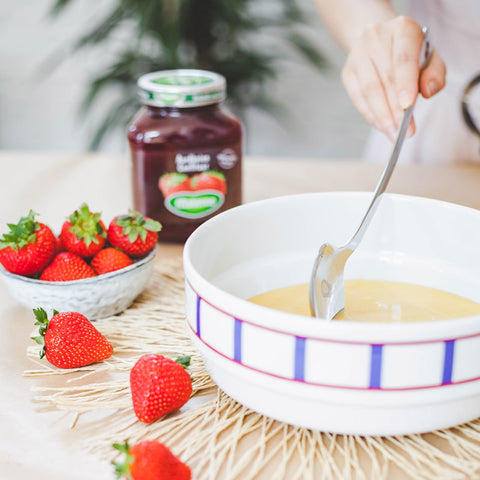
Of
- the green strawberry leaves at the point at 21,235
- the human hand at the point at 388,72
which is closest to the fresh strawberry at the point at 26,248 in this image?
the green strawberry leaves at the point at 21,235

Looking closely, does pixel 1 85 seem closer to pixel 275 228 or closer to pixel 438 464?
pixel 275 228

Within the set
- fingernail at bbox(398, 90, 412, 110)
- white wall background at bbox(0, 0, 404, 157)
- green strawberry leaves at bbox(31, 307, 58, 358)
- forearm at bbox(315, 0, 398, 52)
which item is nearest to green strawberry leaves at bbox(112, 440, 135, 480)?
green strawberry leaves at bbox(31, 307, 58, 358)

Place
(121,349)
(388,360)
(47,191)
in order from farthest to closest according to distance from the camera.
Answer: (47,191), (121,349), (388,360)

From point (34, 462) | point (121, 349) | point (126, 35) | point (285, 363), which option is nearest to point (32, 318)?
point (121, 349)

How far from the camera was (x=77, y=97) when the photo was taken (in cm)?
253

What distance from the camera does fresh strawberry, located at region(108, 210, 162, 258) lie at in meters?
0.80

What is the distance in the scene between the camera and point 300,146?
2.58 metres

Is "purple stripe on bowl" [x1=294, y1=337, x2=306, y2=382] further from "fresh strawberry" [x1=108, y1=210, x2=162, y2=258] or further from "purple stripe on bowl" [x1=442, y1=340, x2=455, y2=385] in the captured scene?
"fresh strawberry" [x1=108, y1=210, x2=162, y2=258]

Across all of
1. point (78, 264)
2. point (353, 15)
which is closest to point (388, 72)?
point (353, 15)

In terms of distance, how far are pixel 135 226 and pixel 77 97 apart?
1.85 m

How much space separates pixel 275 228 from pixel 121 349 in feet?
0.68

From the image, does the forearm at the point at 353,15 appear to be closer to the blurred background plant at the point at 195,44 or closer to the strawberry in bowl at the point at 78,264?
the strawberry in bowl at the point at 78,264

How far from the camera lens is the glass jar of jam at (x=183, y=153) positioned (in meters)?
0.95

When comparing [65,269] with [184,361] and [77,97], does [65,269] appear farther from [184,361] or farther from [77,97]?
[77,97]
